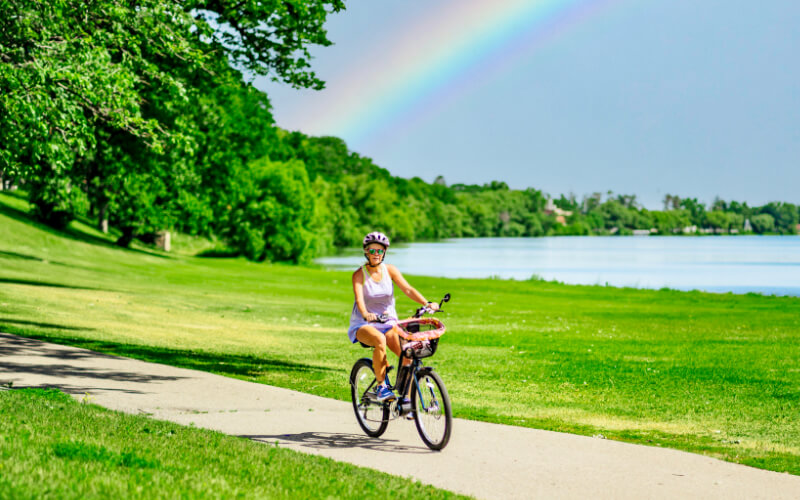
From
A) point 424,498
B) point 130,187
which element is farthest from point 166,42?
point 130,187

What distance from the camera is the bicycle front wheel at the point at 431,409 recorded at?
26.2 feet

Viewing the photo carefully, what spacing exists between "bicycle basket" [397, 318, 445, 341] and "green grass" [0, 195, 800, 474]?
257 cm

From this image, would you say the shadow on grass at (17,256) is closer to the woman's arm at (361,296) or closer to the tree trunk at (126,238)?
the tree trunk at (126,238)

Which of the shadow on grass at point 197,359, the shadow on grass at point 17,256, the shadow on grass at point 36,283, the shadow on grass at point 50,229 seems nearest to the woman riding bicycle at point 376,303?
the shadow on grass at point 197,359

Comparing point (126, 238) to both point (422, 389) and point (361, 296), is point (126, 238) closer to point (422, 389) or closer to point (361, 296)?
point (361, 296)

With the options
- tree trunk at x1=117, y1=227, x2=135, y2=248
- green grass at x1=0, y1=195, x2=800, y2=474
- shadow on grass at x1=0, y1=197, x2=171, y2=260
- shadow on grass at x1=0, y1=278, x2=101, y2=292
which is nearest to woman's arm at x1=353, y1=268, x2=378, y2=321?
green grass at x1=0, y1=195, x2=800, y2=474

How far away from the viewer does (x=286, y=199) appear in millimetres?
73750

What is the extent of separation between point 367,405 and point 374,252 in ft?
5.43

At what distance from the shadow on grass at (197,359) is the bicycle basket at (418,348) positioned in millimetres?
6007

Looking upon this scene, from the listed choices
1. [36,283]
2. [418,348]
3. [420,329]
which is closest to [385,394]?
[418,348]

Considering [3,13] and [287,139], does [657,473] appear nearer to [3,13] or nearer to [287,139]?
[3,13]

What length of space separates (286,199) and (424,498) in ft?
225

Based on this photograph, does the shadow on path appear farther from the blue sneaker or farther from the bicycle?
the blue sneaker

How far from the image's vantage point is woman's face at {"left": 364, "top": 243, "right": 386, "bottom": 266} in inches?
328
